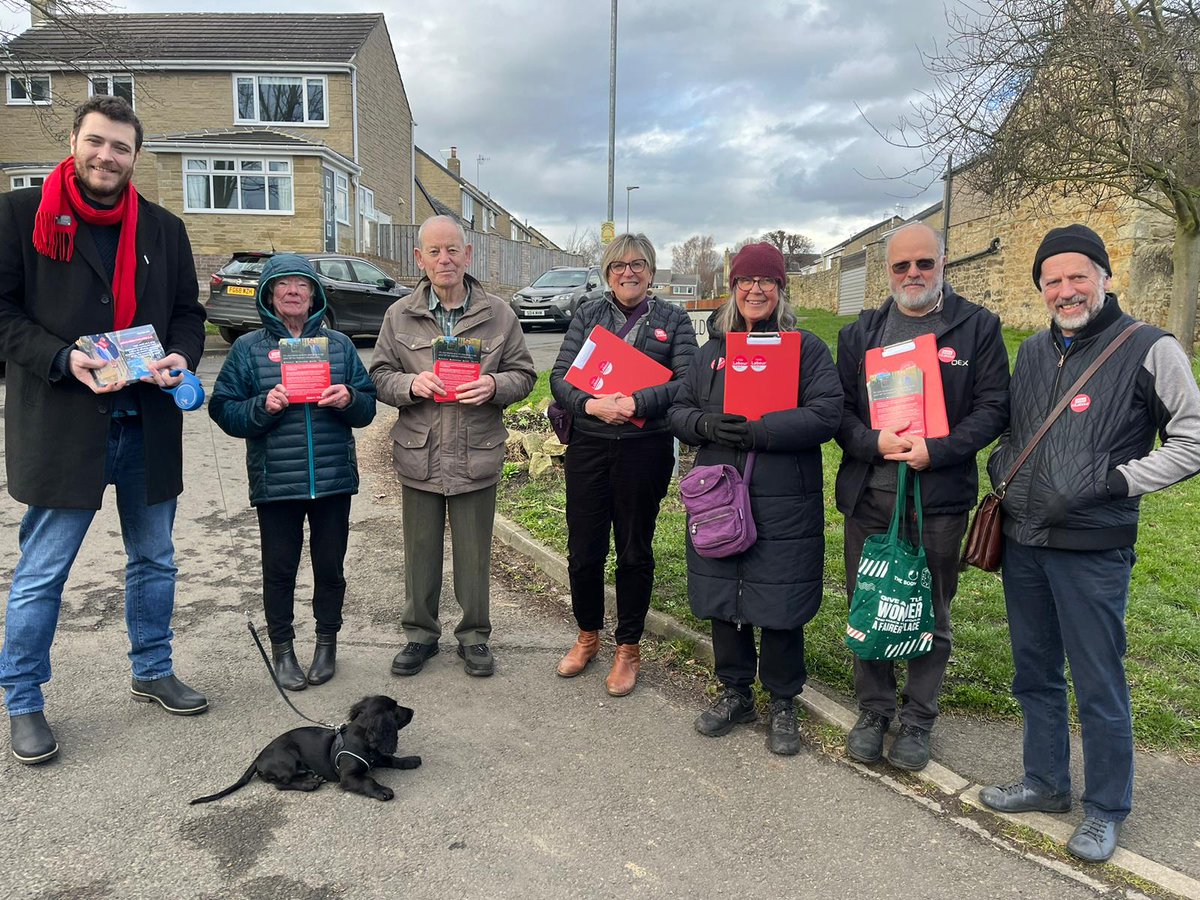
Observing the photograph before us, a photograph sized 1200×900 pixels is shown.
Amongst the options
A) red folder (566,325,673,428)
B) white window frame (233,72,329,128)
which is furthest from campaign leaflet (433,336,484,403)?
white window frame (233,72,329,128)

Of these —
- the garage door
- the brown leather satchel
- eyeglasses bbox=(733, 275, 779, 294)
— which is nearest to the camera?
the brown leather satchel

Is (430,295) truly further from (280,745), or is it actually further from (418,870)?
(418,870)

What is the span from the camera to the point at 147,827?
9.92ft

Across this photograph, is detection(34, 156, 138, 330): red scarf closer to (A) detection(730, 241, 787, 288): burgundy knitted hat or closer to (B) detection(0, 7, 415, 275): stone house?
(A) detection(730, 241, 787, 288): burgundy knitted hat

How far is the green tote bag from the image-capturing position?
3334 millimetres

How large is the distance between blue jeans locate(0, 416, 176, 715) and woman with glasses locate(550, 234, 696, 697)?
6.34 feet

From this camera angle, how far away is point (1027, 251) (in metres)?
19.3

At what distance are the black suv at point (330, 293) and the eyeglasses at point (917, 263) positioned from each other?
497 inches

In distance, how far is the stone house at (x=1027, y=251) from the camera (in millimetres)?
14914

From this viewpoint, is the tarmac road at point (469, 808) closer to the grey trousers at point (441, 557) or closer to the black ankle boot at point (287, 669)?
the black ankle boot at point (287, 669)

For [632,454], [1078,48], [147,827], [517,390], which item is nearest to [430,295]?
[517,390]

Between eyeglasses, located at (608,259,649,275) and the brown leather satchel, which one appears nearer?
the brown leather satchel

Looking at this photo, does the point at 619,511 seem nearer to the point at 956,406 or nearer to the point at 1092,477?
the point at 956,406

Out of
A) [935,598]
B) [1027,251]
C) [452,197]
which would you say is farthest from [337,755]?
[452,197]
